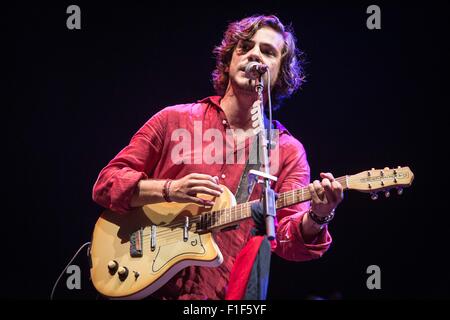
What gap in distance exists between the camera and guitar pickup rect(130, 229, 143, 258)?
2834 millimetres

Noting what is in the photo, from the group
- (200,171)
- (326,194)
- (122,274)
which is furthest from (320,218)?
(122,274)

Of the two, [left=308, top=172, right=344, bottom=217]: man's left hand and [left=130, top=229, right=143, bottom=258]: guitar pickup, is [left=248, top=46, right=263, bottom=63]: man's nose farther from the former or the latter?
[left=130, top=229, right=143, bottom=258]: guitar pickup

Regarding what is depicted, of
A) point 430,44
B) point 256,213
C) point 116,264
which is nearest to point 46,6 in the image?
point 116,264

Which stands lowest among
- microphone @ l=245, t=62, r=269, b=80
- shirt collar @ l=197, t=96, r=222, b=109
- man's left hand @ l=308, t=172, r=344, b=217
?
man's left hand @ l=308, t=172, r=344, b=217

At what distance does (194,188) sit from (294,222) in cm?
65

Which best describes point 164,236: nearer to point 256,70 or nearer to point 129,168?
point 129,168

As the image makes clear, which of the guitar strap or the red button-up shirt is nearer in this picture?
the red button-up shirt

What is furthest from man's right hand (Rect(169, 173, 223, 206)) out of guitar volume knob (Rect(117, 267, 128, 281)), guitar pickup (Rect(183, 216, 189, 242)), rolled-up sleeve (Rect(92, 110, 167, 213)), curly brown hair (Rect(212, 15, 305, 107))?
curly brown hair (Rect(212, 15, 305, 107))

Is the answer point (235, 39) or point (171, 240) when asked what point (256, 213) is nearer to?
point (171, 240)

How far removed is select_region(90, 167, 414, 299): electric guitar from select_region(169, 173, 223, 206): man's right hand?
10 cm

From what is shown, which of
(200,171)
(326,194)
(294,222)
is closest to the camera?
(326,194)

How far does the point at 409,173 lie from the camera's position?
8.46 feet

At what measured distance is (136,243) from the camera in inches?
113

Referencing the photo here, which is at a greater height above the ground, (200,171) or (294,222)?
(200,171)
